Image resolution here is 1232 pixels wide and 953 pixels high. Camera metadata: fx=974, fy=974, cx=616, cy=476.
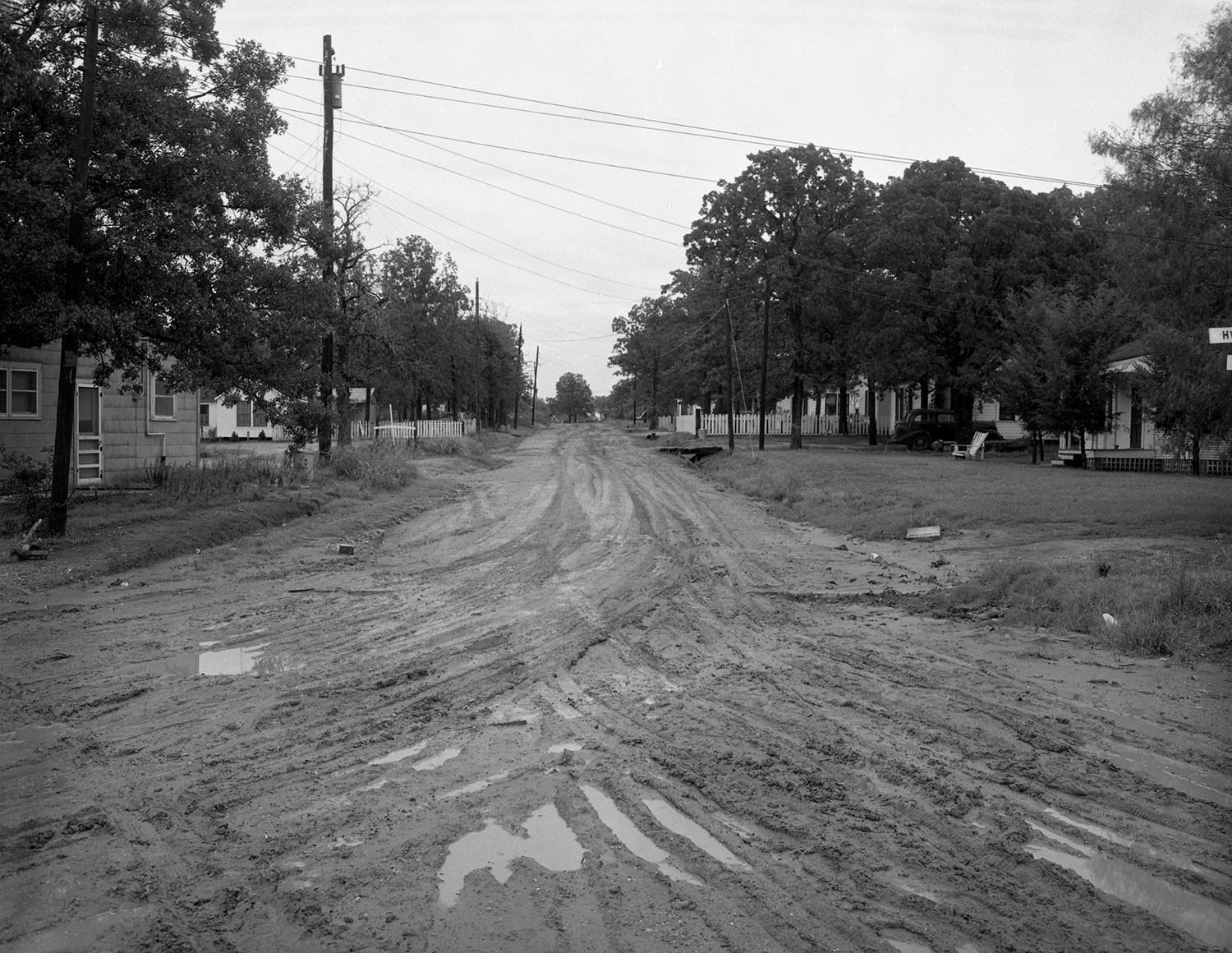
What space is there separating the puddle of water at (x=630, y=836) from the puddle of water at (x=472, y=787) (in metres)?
0.52

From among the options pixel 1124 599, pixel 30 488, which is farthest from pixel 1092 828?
pixel 30 488

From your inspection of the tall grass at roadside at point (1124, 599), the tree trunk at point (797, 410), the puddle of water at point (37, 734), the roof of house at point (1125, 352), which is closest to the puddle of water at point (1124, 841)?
the tall grass at roadside at point (1124, 599)

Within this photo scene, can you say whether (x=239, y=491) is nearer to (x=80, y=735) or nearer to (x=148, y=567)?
(x=148, y=567)

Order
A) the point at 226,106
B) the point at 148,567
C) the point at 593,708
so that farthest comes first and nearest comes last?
1. the point at 226,106
2. the point at 148,567
3. the point at 593,708

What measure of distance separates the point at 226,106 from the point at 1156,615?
1607 cm

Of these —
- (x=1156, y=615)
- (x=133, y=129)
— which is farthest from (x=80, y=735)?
(x=133, y=129)

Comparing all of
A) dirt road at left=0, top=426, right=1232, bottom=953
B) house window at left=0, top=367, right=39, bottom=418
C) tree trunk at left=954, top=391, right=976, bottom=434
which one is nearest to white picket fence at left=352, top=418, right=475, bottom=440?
house window at left=0, top=367, right=39, bottom=418

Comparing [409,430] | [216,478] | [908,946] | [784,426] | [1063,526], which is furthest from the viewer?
[784,426]

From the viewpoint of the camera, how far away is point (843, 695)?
7430 mm

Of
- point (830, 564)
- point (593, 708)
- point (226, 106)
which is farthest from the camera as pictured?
point (226, 106)

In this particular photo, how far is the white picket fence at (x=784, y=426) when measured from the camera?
56.8m

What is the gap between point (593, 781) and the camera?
5605 millimetres

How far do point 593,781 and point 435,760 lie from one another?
1037 millimetres

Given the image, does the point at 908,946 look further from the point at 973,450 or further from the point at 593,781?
the point at 973,450
